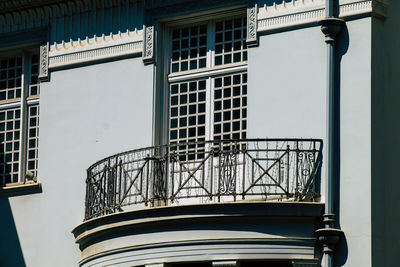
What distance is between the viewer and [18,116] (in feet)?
95.0

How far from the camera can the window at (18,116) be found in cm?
2853

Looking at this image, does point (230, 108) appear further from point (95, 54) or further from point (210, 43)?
point (95, 54)

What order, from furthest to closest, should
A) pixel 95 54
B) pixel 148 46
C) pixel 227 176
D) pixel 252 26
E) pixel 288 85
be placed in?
pixel 95 54 < pixel 148 46 < pixel 252 26 < pixel 288 85 < pixel 227 176

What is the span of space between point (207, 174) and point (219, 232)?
1690 mm

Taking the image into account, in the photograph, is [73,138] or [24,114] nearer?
[73,138]

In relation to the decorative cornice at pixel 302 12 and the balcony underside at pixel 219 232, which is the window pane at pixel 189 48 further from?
the balcony underside at pixel 219 232

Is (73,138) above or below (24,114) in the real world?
below

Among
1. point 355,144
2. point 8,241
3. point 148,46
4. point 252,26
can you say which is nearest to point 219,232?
point 355,144

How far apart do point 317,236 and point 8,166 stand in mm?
8121

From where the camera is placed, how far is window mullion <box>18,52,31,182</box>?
28.5m

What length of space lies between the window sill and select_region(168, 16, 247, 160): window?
3158 mm

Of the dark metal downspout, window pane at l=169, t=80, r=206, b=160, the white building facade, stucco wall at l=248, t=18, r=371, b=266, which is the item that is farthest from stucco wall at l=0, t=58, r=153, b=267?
the dark metal downspout
